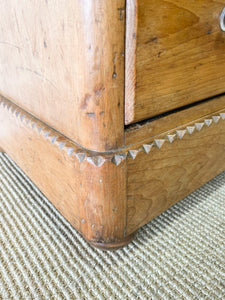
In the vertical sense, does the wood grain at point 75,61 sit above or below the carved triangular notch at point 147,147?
above

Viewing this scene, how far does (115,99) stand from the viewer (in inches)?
12.1

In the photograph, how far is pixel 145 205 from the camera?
Answer: 40 cm

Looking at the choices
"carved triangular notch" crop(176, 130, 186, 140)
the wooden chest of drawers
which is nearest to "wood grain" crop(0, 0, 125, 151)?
the wooden chest of drawers

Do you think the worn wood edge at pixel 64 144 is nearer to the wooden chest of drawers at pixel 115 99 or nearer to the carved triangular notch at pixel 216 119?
the wooden chest of drawers at pixel 115 99

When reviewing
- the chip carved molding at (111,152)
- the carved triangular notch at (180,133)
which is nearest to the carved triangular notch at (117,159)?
the chip carved molding at (111,152)

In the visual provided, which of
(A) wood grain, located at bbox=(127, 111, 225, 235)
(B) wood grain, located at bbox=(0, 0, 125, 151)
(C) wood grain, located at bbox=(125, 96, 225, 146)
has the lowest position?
(A) wood grain, located at bbox=(127, 111, 225, 235)

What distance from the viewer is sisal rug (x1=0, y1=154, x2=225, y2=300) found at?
0.37m

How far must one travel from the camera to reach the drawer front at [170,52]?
29 cm

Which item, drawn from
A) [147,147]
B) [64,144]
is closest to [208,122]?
[147,147]

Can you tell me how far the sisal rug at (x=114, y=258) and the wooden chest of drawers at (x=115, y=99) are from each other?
49 mm

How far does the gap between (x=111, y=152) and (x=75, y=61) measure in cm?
12

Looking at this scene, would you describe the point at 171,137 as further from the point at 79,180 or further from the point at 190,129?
the point at 79,180

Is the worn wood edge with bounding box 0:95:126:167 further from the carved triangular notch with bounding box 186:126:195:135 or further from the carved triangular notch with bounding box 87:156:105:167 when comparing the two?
the carved triangular notch with bounding box 186:126:195:135

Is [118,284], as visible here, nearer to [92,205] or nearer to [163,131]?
[92,205]
